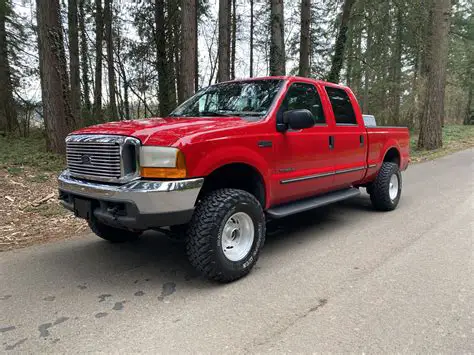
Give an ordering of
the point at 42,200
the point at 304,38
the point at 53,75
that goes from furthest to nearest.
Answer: the point at 304,38 → the point at 53,75 → the point at 42,200

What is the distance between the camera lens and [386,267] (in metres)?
3.70

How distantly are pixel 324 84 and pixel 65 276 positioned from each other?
13.1ft

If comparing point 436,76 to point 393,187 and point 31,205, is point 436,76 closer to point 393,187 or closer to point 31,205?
point 393,187

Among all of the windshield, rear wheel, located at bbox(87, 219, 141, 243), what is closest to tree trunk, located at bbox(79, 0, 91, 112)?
the windshield

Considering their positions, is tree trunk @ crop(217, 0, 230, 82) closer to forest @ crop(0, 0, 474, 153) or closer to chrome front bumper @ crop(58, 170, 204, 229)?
forest @ crop(0, 0, 474, 153)

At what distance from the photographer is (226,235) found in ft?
11.7

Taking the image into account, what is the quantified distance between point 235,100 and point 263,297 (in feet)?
8.00

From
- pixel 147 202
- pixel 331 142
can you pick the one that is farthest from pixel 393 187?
pixel 147 202

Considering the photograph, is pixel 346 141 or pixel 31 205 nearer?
pixel 346 141

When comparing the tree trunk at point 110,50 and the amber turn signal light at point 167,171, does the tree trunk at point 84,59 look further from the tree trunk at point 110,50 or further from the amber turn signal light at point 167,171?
the amber turn signal light at point 167,171

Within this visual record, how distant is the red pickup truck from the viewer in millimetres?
3105

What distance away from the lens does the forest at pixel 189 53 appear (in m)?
9.74

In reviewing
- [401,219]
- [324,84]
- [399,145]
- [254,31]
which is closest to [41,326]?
[324,84]

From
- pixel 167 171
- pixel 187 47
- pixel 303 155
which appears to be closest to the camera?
Result: pixel 167 171
